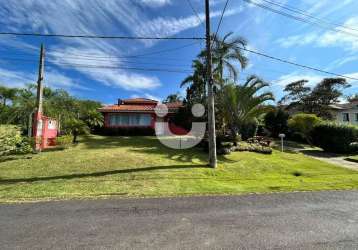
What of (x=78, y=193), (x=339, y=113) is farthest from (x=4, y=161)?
(x=339, y=113)

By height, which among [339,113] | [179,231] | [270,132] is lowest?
[179,231]

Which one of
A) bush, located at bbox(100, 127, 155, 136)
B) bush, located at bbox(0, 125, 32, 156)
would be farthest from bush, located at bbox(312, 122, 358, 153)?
bush, located at bbox(0, 125, 32, 156)

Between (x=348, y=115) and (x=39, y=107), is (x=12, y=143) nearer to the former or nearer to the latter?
(x=39, y=107)

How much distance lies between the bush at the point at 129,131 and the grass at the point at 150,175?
10814mm

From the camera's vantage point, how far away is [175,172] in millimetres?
10023

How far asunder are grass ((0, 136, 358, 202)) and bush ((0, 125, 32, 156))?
76 centimetres

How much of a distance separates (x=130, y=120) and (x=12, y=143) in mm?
13474

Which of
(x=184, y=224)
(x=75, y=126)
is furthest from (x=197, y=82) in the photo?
(x=184, y=224)

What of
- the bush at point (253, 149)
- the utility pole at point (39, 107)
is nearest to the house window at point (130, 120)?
the utility pole at point (39, 107)

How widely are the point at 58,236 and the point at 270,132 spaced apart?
26966 millimetres

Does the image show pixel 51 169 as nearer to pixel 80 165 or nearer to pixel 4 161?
pixel 80 165

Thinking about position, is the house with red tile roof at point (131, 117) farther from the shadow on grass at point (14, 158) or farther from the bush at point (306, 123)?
the shadow on grass at point (14, 158)

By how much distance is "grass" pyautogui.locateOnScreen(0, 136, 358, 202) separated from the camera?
24.8 ft

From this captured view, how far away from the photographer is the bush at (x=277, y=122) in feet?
90.2
